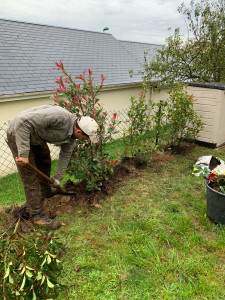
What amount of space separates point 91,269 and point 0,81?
5.34 metres

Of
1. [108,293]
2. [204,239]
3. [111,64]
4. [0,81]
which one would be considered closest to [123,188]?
[204,239]

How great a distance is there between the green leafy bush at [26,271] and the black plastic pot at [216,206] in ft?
6.44

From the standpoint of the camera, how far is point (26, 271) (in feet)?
5.33

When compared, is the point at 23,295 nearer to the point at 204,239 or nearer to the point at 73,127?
the point at 73,127

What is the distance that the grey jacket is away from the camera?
253 centimetres

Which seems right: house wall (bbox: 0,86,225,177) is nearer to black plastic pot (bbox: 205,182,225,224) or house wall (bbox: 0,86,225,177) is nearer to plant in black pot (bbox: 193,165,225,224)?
plant in black pot (bbox: 193,165,225,224)

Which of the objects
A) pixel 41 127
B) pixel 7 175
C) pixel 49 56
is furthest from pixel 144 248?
pixel 49 56

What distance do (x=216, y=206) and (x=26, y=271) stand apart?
2292 mm

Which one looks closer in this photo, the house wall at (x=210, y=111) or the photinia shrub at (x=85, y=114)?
the photinia shrub at (x=85, y=114)

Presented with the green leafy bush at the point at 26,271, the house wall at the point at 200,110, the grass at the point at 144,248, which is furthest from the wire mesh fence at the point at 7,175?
the green leafy bush at the point at 26,271

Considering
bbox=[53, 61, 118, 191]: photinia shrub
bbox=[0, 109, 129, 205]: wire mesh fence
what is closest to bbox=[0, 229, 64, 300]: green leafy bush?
bbox=[53, 61, 118, 191]: photinia shrub

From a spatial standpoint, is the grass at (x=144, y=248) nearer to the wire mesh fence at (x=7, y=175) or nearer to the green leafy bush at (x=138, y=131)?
the green leafy bush at (x=138, y=131)

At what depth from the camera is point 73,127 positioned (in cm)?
282

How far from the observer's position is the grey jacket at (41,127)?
2.53m
